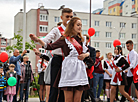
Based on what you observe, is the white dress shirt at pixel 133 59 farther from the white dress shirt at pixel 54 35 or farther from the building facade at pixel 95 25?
the building facade at pixel 95 25

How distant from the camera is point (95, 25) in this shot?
6438 cm

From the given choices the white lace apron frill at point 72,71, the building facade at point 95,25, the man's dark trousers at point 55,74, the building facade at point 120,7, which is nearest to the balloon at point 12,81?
the man's dark trousers at point 55,74

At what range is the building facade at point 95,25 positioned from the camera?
59.2m

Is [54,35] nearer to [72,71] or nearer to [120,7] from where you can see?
[72,71]

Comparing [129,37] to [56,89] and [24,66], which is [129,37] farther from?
[56,89]

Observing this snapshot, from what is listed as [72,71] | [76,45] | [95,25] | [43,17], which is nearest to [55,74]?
[72,71]

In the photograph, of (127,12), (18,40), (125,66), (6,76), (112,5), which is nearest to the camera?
(125,66)

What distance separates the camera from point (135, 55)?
9.20 meters

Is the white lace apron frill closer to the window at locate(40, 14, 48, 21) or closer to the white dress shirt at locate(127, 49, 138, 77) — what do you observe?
the white dress shirt at locate(127, 49, 138, 77)

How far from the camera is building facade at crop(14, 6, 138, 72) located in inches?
2329

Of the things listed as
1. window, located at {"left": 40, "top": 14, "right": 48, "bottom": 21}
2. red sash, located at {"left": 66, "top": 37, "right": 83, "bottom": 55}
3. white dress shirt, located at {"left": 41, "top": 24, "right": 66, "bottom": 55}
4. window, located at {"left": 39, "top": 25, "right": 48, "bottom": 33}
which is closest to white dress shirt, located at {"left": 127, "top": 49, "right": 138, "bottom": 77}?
white dress shirt, located at {"left": 41, "top": 24, "right": 66, "bottom": 55}

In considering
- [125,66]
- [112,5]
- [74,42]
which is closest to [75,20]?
[74,42]

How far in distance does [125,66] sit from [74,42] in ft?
13.9

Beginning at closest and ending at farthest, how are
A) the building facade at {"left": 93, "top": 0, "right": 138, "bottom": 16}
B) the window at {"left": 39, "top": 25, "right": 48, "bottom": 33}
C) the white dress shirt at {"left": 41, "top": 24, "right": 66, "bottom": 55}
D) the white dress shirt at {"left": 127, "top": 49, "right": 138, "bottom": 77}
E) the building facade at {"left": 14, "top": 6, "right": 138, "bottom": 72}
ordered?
the white dress shirt at {"left": 41, "top": 24, "right": 66, "bottom": 55}
the white dress shirt at {"left": 127, "top": 49, "right": 138, "bottom": 77}
the window at {"left": 39, "top": 25, "right": 48, "bottom": 33}
the building facade at {"left": 14, "top": 6, "right": 138, "bottom": 72}
the building facade at {"left": 93, "top": 0, "right": 138, "bottom": 16}
